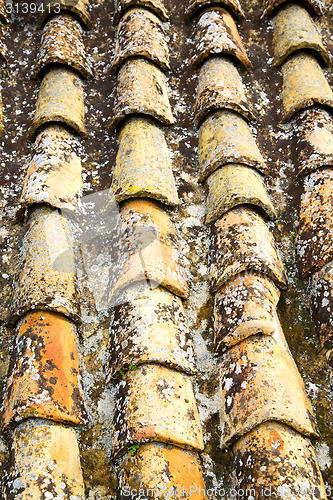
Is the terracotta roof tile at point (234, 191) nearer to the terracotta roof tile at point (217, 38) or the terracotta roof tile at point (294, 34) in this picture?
A: the terracotta roof tile at point (217, 38)

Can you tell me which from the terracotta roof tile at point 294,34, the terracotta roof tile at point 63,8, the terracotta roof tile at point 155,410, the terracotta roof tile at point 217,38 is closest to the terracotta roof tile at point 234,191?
the terracotta roof tile at point 155,410

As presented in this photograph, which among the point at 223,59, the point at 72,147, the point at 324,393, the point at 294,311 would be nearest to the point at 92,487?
the point at 324,393

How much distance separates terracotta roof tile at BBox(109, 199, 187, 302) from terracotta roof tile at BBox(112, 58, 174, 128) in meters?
0.65

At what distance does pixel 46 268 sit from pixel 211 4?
2.48m

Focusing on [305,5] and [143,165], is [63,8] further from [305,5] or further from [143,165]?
[305,5]

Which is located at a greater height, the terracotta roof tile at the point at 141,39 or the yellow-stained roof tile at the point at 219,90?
the terracotta roof tile at the point at 141,39

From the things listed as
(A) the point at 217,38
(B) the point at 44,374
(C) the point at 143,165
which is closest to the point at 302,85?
(A) the point at 217,38

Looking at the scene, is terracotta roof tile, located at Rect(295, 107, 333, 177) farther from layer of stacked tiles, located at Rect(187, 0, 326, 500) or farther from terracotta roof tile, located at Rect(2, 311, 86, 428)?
terracotta roof tile, located at Rect(2, 311, 86, 428)

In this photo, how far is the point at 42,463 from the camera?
1.47 m

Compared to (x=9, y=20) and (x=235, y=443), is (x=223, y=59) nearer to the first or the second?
(x=9, y=20)

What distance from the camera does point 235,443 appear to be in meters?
1.56

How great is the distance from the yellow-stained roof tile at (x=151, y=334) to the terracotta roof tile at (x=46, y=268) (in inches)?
9.8

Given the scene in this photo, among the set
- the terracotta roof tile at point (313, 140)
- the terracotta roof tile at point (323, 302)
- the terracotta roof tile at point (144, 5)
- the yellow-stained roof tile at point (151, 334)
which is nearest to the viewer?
the yellow-stained roof tile at point (151, 334)

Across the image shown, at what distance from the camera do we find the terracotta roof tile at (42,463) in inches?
56.1
